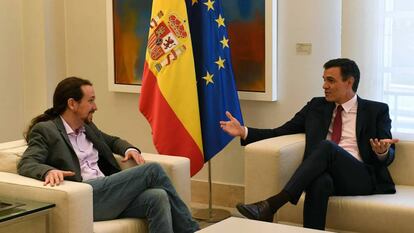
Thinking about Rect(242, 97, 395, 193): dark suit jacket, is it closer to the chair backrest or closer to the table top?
the chair backrest

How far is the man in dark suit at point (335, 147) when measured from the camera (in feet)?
11.7

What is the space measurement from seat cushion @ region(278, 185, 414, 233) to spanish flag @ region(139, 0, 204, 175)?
1032 mm

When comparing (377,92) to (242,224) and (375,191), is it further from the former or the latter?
(242,224)

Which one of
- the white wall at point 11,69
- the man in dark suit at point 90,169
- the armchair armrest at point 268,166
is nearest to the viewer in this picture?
the man in dark suit at point 90,169

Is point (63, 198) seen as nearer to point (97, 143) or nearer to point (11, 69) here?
point (97, 143)

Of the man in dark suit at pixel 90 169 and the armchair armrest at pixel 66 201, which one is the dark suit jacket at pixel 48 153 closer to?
the man in dark suit at pixel 90 169

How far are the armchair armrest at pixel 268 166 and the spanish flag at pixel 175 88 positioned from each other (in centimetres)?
75

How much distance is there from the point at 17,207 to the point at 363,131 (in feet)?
6.76

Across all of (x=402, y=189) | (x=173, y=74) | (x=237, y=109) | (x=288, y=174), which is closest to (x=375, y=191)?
(x=402, y=189)

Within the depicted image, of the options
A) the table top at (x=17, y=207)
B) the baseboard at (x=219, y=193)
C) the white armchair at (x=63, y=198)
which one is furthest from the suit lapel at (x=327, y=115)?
the table top at (x=17, y=207)

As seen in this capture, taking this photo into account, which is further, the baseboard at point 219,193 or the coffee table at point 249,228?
the baseboard at point 219,193

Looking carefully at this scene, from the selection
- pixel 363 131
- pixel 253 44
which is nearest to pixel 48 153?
pixel 363 131

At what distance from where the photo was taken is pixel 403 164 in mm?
3947

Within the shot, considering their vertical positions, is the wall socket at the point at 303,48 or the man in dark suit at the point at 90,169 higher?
the wall socket at the point at 303,48
